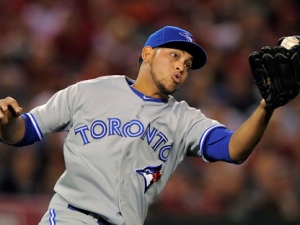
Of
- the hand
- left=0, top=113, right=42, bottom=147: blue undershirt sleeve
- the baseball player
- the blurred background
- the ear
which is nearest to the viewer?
the hand

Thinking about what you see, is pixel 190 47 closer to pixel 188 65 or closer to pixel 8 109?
pixel 188 65

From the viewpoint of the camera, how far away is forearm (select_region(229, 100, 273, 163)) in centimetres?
347

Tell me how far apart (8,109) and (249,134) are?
107 cm

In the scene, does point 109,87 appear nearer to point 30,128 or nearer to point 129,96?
point 129,96

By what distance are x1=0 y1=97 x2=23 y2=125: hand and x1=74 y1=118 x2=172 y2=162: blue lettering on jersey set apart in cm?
34

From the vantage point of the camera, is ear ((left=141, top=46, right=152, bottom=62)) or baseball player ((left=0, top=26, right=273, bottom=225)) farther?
ear ((left=141, top=46, right=152, bottom=62))

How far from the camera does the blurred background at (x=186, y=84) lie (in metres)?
6.88

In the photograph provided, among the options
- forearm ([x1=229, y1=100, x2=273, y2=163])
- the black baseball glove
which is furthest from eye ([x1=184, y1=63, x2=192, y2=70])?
the black baseball glove

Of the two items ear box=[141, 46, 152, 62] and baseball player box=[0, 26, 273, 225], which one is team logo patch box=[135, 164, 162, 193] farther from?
ear box=[141, 46, 152, 62]

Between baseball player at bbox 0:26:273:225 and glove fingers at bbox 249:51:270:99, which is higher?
glove fingers at bbox 249:51:270:99

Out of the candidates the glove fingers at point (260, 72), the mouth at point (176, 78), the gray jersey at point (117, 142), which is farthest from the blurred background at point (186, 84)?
the glove fingers at point (260, 72)

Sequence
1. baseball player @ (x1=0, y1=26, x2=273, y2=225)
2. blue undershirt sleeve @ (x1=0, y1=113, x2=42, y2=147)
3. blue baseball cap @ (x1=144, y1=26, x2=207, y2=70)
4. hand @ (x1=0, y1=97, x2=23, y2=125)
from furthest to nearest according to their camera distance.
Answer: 1. blue baseball cap @ (x1=144, y1=26, x2=207, y2=70)
2. blue undershirt sleeve @ (x1=0, y1=113, x2=42, y2=147)
3. baseball player @ (x1=0, y1=26, x2=273, y2=225)
4. hand @ (x1=0, y1=97, x2=23, y2=125)

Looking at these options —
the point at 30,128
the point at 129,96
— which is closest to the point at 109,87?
the point at 129,96

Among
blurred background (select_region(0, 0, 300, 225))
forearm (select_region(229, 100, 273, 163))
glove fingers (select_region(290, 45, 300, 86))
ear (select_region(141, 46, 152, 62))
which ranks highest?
glove fingers (select_region(290, 45, 300, 86))
